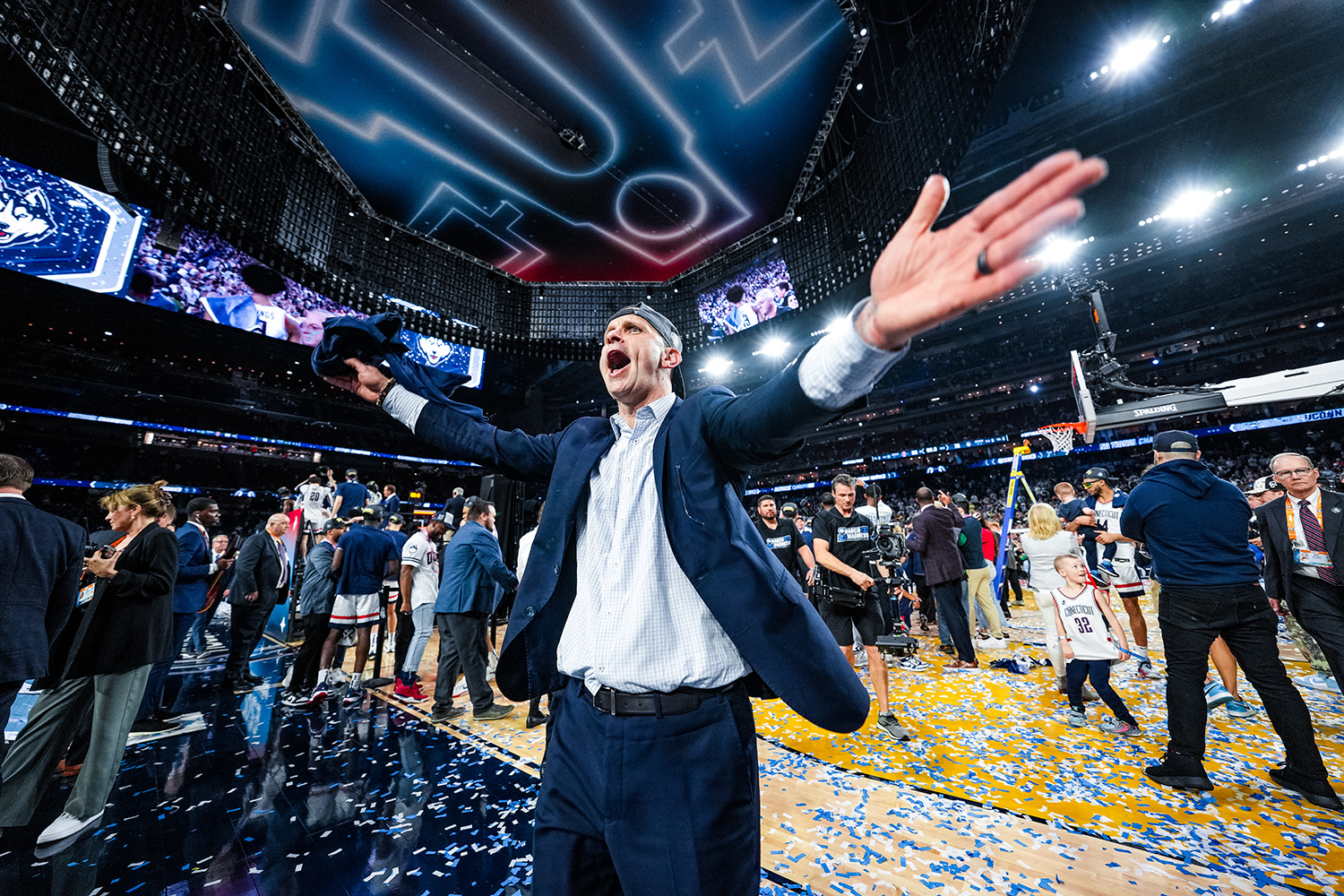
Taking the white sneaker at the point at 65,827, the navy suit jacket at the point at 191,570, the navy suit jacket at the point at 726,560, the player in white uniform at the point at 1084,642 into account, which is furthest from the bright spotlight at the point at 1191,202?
the white sneaker at the point at 65,827

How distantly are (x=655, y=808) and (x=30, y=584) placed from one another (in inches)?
140

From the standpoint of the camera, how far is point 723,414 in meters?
1.05

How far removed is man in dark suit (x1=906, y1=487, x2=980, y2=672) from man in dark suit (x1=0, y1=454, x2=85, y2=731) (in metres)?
6.10

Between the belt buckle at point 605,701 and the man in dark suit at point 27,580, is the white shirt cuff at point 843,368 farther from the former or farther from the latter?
the man in dark suit at point 27,580

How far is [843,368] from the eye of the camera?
0.83 meters

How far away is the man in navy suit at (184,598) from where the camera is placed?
4227mm

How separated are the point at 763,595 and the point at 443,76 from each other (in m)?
7.23

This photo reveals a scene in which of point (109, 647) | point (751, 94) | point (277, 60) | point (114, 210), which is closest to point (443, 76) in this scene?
point (277, 60)

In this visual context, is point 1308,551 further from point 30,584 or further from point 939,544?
point 30,584

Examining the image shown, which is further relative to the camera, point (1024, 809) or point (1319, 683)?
point (1319, 683)

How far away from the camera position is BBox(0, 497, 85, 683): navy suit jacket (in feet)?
7.87

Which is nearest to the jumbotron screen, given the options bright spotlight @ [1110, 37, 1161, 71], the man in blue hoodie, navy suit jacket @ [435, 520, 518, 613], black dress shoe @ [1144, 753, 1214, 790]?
navy suit jacket @ [435, 520, 518, 613]

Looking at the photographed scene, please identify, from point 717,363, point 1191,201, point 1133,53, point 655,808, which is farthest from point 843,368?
point 1191,201

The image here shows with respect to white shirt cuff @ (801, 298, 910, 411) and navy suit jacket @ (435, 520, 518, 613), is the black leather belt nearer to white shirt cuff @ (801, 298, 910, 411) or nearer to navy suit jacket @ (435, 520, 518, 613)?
white shirt cuff @ (801, 298, 910, 411)
